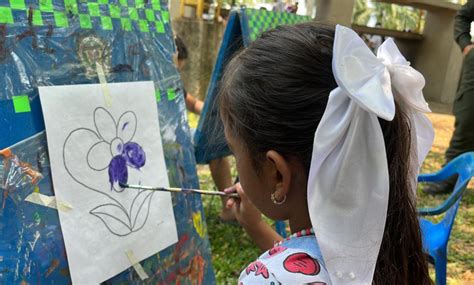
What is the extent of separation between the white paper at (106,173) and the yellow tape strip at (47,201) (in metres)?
0.01

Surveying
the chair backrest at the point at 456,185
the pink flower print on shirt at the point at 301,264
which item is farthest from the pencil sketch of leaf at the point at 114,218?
the chair backrest at the point at 456,185

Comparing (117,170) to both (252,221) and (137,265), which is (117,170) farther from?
(252,221)

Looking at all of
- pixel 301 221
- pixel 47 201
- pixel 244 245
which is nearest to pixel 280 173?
pixel 301 221

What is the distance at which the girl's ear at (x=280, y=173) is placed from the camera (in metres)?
0.94

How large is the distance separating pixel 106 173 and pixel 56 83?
26cm

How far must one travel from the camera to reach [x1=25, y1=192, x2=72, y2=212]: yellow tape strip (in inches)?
44.9

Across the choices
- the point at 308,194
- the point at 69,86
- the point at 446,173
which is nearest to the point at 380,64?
the point at 308,194

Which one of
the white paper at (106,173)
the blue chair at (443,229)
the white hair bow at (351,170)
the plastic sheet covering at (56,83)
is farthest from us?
the blue chair at (443,229)

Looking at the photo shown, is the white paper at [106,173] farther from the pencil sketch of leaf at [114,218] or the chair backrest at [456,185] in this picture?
the chair backrest at [456,185]

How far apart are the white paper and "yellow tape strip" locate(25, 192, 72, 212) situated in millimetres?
Result: 12

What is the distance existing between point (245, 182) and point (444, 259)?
1307mm

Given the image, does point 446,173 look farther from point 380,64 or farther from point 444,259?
point 380,64

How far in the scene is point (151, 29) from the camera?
5.05 ft

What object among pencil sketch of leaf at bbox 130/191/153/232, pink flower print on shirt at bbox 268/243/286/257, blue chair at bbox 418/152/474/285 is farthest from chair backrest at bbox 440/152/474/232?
pink flower print on shirt at bbox 268/243/286/257
